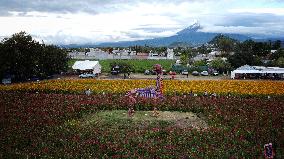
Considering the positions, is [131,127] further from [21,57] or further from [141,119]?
[21,57]

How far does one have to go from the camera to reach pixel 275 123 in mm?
21641

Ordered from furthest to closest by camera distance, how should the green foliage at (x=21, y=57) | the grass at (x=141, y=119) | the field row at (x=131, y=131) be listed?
the green foliage at (x=21, y=57) → the grass at (x=141, y=119) → the field row at (x=131, y=131)

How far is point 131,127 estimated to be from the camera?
69.2 feet

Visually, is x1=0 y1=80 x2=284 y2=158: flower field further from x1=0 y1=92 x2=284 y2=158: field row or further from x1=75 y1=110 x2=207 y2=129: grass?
x1=75 y1=110 x2=207 y2=129: grass

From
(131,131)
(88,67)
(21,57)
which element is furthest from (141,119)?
(88,67)

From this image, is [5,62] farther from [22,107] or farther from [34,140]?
[34,140]

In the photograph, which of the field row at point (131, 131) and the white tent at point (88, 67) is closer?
the field row at point (131, 131)

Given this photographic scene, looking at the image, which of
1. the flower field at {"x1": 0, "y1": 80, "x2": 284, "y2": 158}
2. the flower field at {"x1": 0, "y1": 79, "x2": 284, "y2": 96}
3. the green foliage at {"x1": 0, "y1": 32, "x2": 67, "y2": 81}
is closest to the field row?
the flower field at {"x1": 0, "y1": 80, "x2": 284, "y2": 158}

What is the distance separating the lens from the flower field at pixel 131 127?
16.5m

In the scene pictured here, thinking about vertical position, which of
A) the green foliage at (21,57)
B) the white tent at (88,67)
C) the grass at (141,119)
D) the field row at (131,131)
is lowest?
the grass at (141,119)

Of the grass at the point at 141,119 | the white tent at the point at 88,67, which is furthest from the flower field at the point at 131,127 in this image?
the white tent at the point at 88,67

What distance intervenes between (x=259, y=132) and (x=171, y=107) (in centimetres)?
815

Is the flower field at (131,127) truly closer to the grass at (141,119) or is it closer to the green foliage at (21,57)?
the grass at (141,119)

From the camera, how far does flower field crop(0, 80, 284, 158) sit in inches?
650
